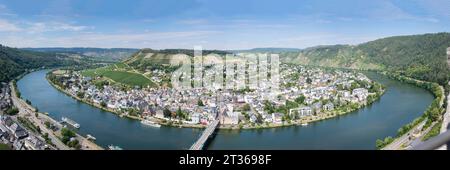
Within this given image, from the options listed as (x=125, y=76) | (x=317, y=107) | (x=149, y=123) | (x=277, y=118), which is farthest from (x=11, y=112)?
(x=125, y=76)

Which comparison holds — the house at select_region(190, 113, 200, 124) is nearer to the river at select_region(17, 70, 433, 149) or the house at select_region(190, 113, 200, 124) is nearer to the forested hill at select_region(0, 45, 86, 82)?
the river at select_region(17, 70, 433, 149)

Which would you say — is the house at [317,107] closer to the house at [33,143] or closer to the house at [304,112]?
the house at [304,112]

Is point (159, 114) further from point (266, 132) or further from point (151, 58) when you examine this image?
point (151, 58)

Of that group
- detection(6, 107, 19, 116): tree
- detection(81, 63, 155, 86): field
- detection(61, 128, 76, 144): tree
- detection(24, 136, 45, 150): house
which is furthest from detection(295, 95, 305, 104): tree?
detection(6, 107, 19, 116): tree

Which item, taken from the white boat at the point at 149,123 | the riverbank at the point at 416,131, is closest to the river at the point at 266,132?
the white boat at the point at 149,123
